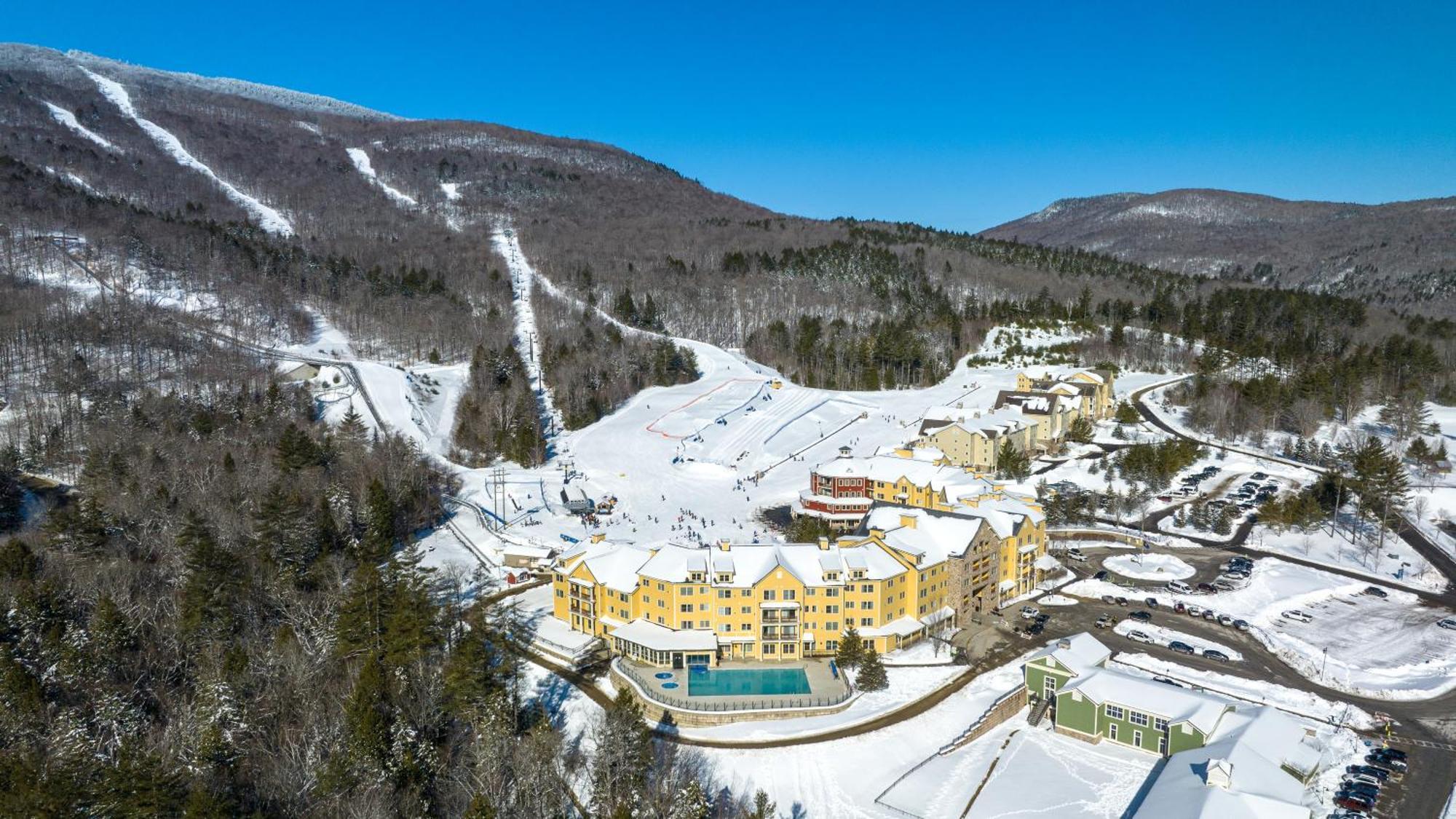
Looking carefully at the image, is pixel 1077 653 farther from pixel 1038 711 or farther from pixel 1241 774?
pixel 1241 774

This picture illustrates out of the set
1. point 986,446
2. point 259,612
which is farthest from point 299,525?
point 986,446

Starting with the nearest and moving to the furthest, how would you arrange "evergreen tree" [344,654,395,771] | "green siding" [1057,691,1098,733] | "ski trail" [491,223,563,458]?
"evergreen tree" [344,654,395,771] < "green siding" [1057,691,1098,733] < "ski trail" [491,223,563,458]

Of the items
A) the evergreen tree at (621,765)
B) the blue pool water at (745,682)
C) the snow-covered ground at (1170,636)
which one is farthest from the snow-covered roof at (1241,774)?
the evergreen tree at (621,765)

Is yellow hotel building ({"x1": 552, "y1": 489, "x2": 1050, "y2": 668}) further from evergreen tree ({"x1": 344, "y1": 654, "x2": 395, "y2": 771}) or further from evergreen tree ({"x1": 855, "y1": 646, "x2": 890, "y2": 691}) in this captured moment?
evergreen tree ({"x1": 344, "y1": 654, "x2": 395, "y2": 771})

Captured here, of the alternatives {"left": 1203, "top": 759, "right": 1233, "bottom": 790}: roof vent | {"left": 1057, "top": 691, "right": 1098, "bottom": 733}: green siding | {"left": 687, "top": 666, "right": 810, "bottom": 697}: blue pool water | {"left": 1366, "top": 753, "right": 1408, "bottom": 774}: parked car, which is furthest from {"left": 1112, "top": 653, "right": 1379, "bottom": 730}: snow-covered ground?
{"left": 687, "top": 666, "right": 810, "bottom": 697}: blue pool water

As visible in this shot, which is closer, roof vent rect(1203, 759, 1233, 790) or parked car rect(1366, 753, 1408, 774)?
roof vent rect(1203, 759, 1233, 790)

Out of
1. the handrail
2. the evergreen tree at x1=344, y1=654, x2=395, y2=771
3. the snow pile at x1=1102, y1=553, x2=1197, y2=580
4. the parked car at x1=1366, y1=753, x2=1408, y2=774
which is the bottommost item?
the handrail

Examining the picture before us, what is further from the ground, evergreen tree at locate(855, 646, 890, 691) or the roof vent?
the roof vent
